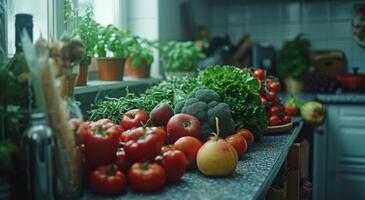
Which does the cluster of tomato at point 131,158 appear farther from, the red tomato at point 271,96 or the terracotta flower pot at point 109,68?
the terracotta flower pot at point 109,68

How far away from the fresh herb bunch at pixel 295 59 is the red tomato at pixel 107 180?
6.77 feet

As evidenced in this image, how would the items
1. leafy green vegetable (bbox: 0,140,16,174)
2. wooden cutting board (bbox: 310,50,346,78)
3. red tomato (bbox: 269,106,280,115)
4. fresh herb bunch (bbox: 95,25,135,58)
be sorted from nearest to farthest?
leafy green vegetable (bbox: 0,140,16,174) → red tomato (bbox: 269,106,280,115) → fresh herb bunch (bbox: 95,25,135,58) → wooden cutting board (bbox: 310,50,346,78)

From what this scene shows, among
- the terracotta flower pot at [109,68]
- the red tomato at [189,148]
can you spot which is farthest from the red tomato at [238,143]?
the terracotta flower pot at [109,68]

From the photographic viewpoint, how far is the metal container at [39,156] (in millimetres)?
897

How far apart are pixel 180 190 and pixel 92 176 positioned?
198 mm

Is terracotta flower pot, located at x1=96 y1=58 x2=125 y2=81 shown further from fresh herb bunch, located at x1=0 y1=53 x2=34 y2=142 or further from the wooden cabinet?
the wooden cabinet

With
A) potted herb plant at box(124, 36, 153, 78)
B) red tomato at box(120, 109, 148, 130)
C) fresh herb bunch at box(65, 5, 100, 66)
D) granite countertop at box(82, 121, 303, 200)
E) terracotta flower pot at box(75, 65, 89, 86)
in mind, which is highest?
fresh herb bunch at box(65, 5, 100, 66)

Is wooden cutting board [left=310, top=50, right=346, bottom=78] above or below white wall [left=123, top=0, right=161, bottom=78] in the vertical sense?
below

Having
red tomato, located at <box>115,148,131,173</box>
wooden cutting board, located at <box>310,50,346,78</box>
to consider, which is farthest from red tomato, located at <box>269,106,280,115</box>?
wooden cutting board, located at <box>310,50,346,78</box>

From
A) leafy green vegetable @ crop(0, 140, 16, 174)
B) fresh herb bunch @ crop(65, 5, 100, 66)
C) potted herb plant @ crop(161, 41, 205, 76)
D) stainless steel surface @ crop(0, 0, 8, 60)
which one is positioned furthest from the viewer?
potted herb plant @ crop(161, 41, 205, 76)

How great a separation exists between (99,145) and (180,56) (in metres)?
1.36

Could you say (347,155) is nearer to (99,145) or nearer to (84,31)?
(84,31)

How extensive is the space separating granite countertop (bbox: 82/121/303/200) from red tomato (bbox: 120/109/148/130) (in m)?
0.25

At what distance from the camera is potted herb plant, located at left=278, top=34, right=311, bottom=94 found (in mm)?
2877
